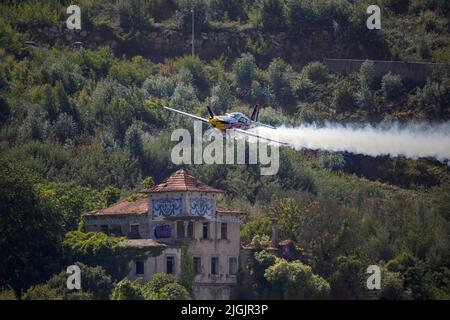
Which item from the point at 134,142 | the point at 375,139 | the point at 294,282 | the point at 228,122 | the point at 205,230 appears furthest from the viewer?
the point at 134,142

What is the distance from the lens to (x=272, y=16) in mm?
168375

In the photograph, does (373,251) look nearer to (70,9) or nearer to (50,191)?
(50,191)

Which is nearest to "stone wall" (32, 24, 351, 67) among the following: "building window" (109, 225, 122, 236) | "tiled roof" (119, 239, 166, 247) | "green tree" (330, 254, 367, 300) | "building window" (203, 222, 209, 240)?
"building window" (109, 225, 122, 236)

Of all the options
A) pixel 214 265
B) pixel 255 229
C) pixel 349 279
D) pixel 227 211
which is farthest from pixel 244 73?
pixel 349 279

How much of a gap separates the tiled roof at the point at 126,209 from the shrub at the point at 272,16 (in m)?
41.9

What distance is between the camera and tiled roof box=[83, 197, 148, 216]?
125562 mm

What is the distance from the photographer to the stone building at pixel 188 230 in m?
121

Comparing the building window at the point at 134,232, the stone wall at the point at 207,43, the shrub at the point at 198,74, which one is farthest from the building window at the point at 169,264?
the stone wall at the point at 207,43

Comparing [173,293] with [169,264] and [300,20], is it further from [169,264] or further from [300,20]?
[300,20]

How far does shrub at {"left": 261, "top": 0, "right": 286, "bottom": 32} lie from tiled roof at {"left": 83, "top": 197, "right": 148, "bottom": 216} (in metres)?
41.9

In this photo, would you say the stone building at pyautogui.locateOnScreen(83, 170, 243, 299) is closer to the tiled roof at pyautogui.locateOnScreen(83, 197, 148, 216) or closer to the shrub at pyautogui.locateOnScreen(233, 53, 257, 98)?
the tiled roof at pyautogui.locateOnScreen(83, 197, 148, 216)

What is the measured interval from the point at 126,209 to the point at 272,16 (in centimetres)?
4523

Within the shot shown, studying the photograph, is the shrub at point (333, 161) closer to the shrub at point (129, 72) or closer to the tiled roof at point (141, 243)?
the shrub at point (129, 72)
